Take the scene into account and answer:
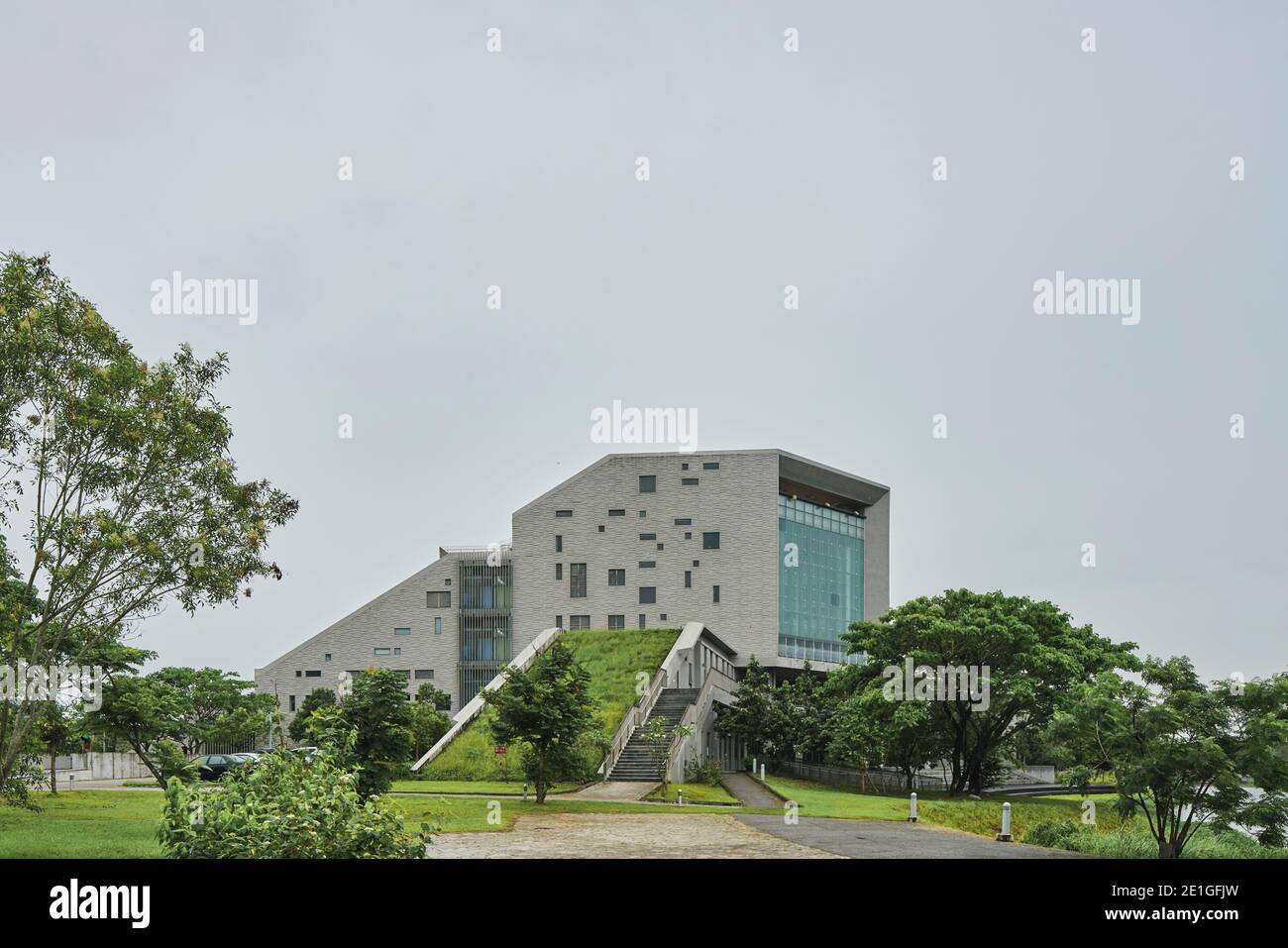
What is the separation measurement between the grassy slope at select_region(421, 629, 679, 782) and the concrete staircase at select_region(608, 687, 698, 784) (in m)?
1.27

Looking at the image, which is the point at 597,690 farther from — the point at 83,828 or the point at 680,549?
the point at 83,828

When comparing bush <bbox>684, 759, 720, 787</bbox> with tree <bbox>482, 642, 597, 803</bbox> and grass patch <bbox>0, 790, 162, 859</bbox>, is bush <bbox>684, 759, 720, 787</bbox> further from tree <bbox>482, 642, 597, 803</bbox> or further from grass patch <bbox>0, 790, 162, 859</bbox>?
grass patch <bbox>0, 790, 162, 859</bbox>

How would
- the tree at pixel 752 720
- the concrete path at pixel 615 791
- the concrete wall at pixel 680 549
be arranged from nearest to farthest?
the concrete path at pixel 615 791 → the tree at pixel 752 720 → the concrete wall at pixel 680 549

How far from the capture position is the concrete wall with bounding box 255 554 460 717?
84.1 m

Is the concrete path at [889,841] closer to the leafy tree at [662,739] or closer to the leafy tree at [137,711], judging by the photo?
the leafy tree at [662,739]

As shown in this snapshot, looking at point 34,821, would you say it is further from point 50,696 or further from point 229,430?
point 229,430

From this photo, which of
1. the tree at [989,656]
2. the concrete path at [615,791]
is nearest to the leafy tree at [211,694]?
the concrete path at [615,791]

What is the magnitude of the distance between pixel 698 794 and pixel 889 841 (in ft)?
54.1

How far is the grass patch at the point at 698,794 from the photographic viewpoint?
128ft

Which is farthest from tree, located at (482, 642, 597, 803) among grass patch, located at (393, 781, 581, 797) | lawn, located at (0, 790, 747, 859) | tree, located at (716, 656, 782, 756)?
tree, located at (716, 656, 782, 756)

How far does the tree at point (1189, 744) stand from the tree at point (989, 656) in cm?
1935

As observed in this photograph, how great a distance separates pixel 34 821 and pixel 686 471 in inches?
2349
